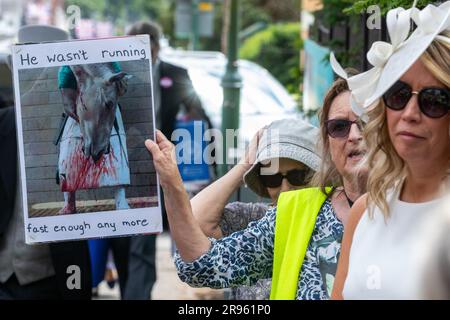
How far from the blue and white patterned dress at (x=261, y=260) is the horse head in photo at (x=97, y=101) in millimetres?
582

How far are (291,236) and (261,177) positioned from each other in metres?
0.88

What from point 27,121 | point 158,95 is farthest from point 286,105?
point 27,121

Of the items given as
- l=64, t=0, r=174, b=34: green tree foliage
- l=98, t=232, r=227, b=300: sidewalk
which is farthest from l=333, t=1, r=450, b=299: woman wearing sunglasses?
l=64, t=0, r=174, b=34: green tree foliage

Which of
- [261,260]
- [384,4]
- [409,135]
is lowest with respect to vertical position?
[261,260]

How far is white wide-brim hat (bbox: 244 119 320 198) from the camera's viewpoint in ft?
14.3


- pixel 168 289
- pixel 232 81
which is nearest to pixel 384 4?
pixel 168 289

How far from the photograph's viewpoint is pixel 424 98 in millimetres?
2781

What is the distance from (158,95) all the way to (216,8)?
24.2 meters

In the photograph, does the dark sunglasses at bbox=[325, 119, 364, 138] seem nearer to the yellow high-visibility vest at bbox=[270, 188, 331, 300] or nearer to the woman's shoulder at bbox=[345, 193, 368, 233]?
the yellow high-visibility vest at bbox=[270, 188, 331, 300]

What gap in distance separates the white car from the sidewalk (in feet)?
5.95

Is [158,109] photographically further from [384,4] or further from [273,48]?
[273,48]

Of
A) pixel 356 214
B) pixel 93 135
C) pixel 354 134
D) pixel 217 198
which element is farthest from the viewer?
pixel 217 198

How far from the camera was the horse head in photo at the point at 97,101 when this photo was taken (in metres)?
4.12

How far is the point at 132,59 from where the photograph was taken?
13.8 feet
